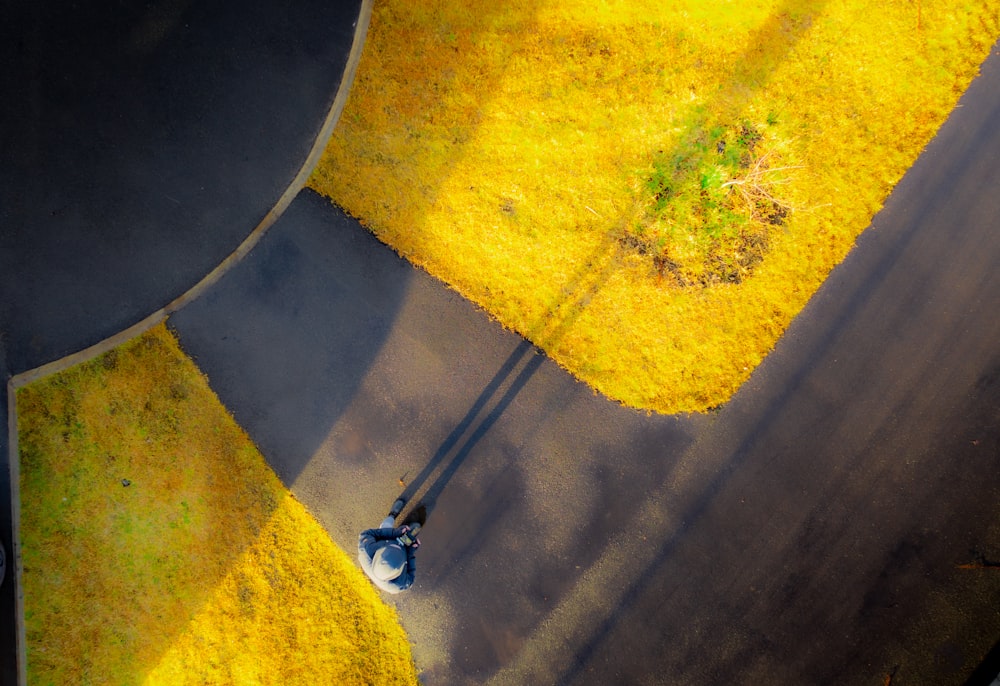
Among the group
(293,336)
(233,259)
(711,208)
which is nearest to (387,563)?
(293,336)

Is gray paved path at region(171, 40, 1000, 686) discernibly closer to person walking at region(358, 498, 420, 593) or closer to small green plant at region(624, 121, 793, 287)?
person walking at region(358, 498, 420, 593)

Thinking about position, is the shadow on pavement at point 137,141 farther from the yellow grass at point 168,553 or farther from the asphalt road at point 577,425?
the yellow grass at point 168,553

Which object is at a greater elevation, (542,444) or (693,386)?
(693,386)

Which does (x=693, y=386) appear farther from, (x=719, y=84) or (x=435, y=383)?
(x=719, y=84)

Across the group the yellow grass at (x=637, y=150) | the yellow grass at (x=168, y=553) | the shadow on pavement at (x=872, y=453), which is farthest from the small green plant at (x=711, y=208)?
the yellow grass at (x=168, y=553)

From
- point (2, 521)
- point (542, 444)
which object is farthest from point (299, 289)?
point (2, 521)

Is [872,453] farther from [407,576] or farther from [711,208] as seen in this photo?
[407,576]

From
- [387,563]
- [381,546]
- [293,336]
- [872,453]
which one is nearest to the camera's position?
[387,563]
